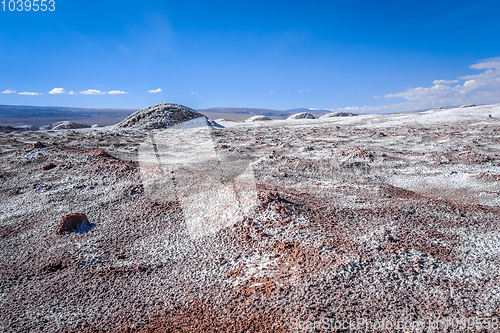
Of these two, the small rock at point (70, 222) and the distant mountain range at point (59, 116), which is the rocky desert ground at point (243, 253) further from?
the distant mountain range at point (59, 116)

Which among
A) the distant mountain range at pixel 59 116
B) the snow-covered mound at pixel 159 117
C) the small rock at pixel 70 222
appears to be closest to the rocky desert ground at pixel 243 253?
the small rock at pixel 70 222

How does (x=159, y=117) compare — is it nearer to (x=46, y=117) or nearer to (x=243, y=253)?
(x=243, y=253)

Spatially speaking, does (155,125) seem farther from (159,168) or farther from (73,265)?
(73,265)

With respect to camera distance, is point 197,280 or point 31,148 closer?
point 197,280

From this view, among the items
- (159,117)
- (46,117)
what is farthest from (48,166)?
(46,117)

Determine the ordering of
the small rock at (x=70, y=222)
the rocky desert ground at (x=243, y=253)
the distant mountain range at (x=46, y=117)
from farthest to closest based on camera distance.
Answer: the distant mountain range at (x=46, y=117) → the small rock at (x=70, y=222) → the rocky desert ground at (x=243, y=253)

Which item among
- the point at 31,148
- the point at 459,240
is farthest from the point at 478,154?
the point at 31,148

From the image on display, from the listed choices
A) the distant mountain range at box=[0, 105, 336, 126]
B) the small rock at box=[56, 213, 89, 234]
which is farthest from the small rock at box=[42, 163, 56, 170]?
the distant mountain range at box=[0, 105, 336, 126]
